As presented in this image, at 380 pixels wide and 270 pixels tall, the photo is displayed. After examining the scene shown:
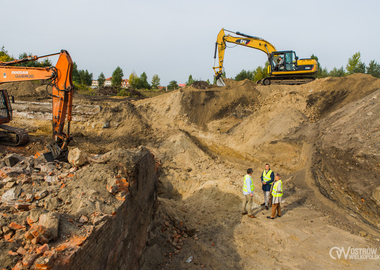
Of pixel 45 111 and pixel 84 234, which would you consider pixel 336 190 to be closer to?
pixel 84 234

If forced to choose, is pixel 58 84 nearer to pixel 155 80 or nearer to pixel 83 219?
pixel 83 219

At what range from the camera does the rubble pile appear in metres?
2.72

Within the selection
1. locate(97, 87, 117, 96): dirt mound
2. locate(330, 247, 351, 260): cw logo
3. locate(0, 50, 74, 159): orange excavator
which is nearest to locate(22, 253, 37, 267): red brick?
locate(330, 247, 351, 260): cw logo

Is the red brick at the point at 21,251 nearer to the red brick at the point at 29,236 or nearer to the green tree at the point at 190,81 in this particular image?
the red brick at the point at 29,236

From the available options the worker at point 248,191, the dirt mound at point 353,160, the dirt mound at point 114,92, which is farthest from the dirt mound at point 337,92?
the dirt mound at point 114,92

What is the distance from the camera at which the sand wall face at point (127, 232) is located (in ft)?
9.94

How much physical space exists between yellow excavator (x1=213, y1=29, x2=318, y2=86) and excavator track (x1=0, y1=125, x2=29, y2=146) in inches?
503

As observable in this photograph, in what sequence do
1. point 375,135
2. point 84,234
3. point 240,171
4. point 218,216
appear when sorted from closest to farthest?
point 84,234 → point 218,216 → point 375,135 → point 240,171

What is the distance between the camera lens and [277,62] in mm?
17234

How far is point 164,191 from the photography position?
9.91 meters

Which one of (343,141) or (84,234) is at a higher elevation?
(343,141)

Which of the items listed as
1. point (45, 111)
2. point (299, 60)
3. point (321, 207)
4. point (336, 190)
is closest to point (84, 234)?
point (321, 207)

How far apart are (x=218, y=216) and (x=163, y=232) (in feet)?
6.97

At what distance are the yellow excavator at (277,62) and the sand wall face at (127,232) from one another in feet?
45.8
